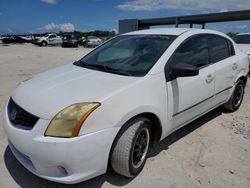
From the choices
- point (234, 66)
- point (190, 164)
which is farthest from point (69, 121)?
point (234, 66)

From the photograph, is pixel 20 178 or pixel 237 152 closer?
pixel 20 178

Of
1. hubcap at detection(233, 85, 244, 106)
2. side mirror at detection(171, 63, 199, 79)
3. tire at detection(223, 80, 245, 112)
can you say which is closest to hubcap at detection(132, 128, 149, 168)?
side mirror at detection(171, 63, 199, 79)

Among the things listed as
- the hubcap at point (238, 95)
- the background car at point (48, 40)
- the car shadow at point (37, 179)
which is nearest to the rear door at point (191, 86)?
the car shadow at point (37, 179)

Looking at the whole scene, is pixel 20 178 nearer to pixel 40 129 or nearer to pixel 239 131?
pixel 40 129

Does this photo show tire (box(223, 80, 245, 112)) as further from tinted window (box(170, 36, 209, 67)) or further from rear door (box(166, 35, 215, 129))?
tinted window (box(170, 36, 209, 67))

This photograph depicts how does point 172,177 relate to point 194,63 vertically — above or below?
below

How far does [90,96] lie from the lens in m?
2.31

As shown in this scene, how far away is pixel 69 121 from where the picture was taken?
2.13m

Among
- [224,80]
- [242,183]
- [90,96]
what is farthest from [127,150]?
[224,80]

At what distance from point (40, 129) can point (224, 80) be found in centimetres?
309

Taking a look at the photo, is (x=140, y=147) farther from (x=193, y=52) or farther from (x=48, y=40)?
(x=48, y=40)

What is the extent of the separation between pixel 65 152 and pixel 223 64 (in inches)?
119

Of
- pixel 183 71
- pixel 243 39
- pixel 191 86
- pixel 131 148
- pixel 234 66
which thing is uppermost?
pixel 243 39

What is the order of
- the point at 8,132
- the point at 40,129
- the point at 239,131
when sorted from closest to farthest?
the point at 40,129, the point at 8,132, the point at 239,131
